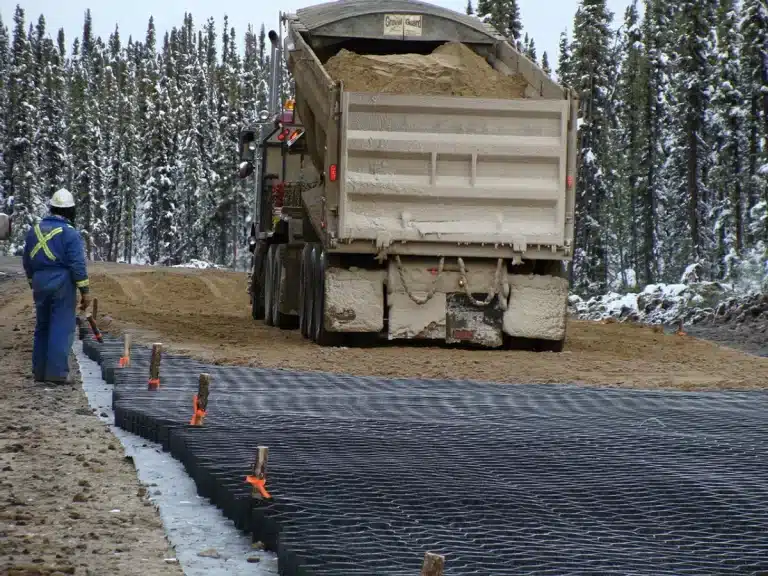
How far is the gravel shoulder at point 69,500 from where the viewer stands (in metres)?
4.73

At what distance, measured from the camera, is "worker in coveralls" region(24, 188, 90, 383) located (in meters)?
10.6

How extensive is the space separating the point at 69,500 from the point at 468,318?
9052 millimetres

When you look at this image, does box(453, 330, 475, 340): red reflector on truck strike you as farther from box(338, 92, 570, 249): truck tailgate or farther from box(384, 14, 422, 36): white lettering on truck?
box(384, 14, 422, 36): white lettering on truck

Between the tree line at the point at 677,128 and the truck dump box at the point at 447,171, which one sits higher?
the tree line at the point at 677,128

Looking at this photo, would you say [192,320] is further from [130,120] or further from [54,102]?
[130,120]

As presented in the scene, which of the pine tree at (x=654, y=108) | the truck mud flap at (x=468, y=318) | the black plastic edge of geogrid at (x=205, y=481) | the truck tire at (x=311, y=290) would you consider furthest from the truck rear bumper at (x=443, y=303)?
the pine tree at (x=654, y=108)

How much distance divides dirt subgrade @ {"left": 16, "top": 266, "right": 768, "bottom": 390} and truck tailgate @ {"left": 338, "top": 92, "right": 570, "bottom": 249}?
1369mm

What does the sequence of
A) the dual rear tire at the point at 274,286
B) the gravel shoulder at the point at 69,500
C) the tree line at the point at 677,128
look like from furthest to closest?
1. the tree line at the point at 677,128
2. the dual rear tire at the point at 274,286
3. the gravel shoulder at the point at 69,500

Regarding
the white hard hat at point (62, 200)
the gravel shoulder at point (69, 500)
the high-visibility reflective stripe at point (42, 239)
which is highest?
the white hard hat at point (62, 200)

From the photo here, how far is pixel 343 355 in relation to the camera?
13844mm

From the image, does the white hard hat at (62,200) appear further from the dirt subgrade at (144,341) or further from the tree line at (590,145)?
the tree line at (590,145)

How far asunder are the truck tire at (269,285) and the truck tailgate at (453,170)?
4541mm

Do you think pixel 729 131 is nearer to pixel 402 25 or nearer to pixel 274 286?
pixel 274 286

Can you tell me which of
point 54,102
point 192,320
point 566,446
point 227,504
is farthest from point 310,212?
point 54,102
